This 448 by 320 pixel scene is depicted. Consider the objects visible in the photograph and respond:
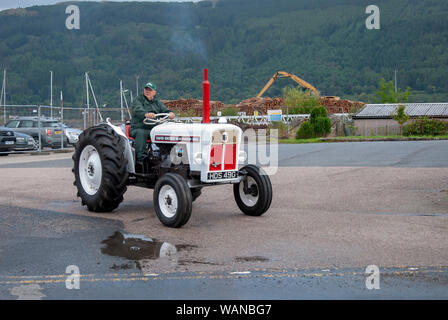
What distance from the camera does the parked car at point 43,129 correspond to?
31.9m

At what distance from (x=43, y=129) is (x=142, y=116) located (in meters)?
23.0

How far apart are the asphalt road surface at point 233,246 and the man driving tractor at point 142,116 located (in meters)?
1.13

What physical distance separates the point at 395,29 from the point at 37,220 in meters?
179

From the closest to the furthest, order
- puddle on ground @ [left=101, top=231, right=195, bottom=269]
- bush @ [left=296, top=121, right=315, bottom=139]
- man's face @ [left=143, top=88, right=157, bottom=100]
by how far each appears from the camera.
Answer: puddle on ground @ [left=101, top=231, right=195, bottom=269]
man's face @ [left=143, top=88, right=157, bottom=100]
bush @ [left=296, top=121, right=315, bottom=139]

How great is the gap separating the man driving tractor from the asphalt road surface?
3.72 feet

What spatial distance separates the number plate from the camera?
959 centimetres

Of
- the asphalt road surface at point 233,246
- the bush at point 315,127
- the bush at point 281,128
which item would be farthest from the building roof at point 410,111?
the asphalt road surface at point 233,246

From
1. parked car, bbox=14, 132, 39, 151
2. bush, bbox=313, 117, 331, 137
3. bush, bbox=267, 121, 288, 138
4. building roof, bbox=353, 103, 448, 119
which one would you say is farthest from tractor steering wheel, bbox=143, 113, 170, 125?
building roof, bbox=353, 103, 448, 119

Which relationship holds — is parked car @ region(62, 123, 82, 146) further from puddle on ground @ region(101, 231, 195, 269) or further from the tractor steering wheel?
puddle on ground @ region(101, 231, 195, 269)

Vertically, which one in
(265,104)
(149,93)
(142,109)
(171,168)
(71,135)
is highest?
(265,104)

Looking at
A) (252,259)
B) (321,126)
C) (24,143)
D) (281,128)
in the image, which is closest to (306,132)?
(321,126)

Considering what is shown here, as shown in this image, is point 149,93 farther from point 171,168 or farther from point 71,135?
point 71,135

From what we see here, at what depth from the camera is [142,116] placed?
10469 millimetres
